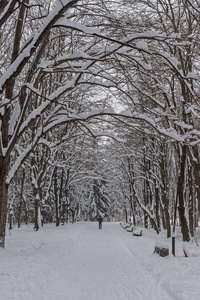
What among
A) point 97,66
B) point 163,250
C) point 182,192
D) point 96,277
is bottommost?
point 96,277

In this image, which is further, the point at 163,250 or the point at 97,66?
the point at 163,250

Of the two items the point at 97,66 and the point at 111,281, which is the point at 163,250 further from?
the point at 97,66

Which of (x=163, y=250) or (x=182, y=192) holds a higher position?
(x=182, y=192)

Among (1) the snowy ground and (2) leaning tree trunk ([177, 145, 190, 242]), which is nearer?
(1) the snowy ground

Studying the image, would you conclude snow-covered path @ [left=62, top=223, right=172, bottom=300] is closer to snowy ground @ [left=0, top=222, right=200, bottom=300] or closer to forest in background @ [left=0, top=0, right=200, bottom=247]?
snowy ground @ [left=0, top=222, right=200, bottom=300]

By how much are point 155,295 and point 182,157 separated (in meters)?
7.92

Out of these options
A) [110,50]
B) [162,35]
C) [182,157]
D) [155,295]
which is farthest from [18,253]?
[182,157]

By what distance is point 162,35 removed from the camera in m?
5.44

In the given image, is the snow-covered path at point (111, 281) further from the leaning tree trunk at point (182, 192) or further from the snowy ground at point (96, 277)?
the leaning tree trunk at point (182, 192)

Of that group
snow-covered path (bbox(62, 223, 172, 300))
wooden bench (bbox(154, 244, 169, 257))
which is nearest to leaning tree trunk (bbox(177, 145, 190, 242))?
wooden bench (bbox(154, 244, 169, 257))

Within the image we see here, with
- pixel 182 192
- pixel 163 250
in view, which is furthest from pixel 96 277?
pixel 182 192

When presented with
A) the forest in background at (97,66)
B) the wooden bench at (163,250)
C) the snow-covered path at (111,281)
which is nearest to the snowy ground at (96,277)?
the snow-covered path at (111,281)

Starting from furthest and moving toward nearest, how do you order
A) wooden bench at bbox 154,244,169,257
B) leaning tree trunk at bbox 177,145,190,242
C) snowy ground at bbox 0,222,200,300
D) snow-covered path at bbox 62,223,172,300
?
leaning tree trunk at bbox 177,145,190,242 < wooden bench at bbox 154,244,169,257 < snow-covered path at bbox 62,223,172,300 < snowy ground at bbox 0,222,200,300

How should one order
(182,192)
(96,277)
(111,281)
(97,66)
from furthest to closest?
(182,192) < (97,66) < (96,277) < (111,281)
